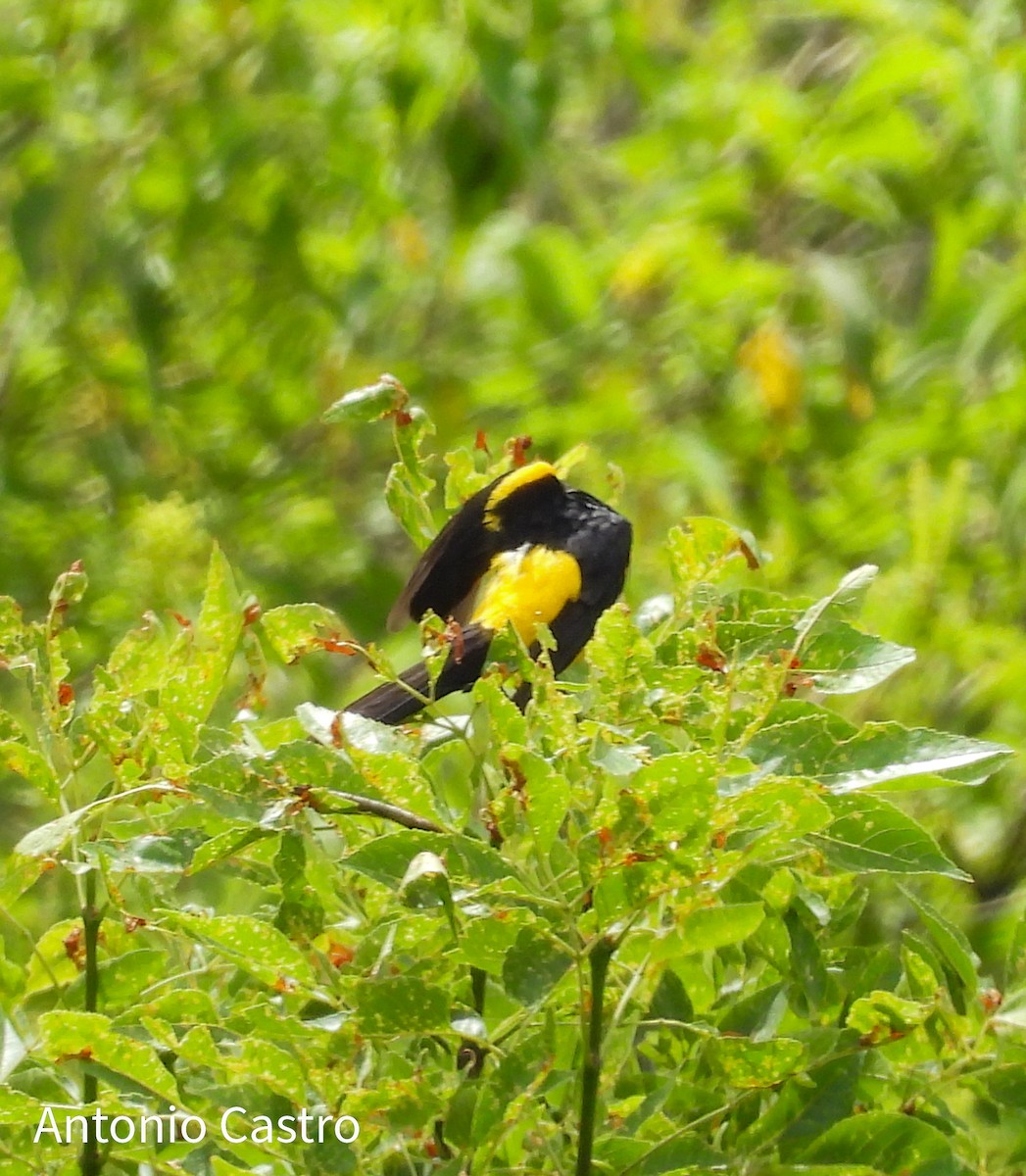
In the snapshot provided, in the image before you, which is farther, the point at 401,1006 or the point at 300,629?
the point at 300,629

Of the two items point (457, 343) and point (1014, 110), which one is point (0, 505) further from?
point (1014, 110)

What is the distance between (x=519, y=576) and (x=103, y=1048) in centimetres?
101

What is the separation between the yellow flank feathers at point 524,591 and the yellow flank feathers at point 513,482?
126mm

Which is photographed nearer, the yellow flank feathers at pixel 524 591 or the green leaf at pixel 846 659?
the green leaf at pixel 846 659

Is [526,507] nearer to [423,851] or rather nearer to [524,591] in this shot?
[524,591]

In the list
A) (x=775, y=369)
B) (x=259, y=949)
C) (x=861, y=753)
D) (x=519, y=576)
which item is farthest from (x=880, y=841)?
(x=775, y=369)

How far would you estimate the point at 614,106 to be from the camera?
6.70 meters

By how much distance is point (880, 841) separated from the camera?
1.07m

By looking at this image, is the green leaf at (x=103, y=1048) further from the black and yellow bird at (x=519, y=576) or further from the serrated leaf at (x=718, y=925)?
the black and yellow bird at (x=519, y=576)

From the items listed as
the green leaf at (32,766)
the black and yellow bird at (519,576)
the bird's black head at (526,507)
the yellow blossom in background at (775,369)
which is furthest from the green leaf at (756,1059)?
the yellow blossom in background at (775,369)

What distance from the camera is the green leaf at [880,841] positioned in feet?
3.46

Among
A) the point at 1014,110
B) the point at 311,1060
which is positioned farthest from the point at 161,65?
the point at 311,1060

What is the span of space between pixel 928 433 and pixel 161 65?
1.76m

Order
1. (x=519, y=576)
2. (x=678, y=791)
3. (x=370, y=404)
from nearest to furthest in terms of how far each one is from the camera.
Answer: (x=678, y=791) → (x=370, y=404) → (x=519, y=576)
